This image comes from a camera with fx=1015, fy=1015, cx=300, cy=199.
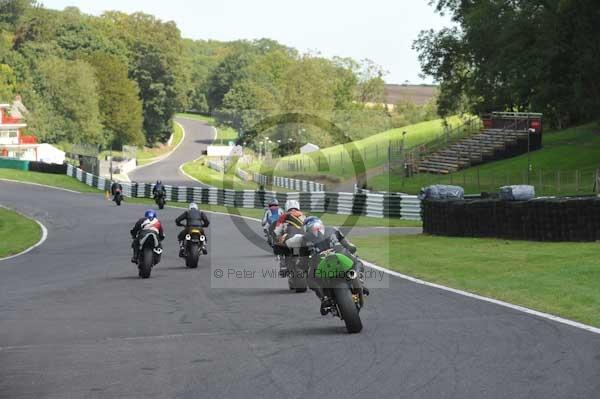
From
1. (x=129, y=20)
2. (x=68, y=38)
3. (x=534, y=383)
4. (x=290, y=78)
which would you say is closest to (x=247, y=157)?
(x=290, y=78)

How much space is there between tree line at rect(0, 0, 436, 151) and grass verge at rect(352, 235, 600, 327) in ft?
290

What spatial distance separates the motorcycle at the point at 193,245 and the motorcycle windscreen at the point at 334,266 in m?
10.00

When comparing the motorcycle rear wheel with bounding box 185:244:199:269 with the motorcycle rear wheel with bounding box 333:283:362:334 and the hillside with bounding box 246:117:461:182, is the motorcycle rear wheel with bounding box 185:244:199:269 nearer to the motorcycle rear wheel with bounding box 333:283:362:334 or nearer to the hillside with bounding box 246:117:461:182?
the motorcycle rear wheel with bounding box 333:283:362:334

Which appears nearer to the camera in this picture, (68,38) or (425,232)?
(425,232)

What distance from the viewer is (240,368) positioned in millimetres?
9789

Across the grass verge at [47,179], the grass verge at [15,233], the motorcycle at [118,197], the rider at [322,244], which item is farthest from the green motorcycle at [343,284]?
the grass verge at [47,179]

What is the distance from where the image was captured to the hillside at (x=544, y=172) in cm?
5062

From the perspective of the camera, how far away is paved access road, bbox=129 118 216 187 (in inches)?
4038

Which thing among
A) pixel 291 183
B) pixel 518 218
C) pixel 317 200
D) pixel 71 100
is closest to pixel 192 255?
pixel 518 218

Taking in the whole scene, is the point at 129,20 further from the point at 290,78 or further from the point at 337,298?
the point at 337,298

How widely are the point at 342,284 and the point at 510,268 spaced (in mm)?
7967

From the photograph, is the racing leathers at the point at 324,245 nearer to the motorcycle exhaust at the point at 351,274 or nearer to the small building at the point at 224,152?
the motorcycle exhaust at the point at 351,274

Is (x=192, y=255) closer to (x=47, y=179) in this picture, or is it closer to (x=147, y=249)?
(x=147, y=249)

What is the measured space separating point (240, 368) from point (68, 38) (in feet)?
493
